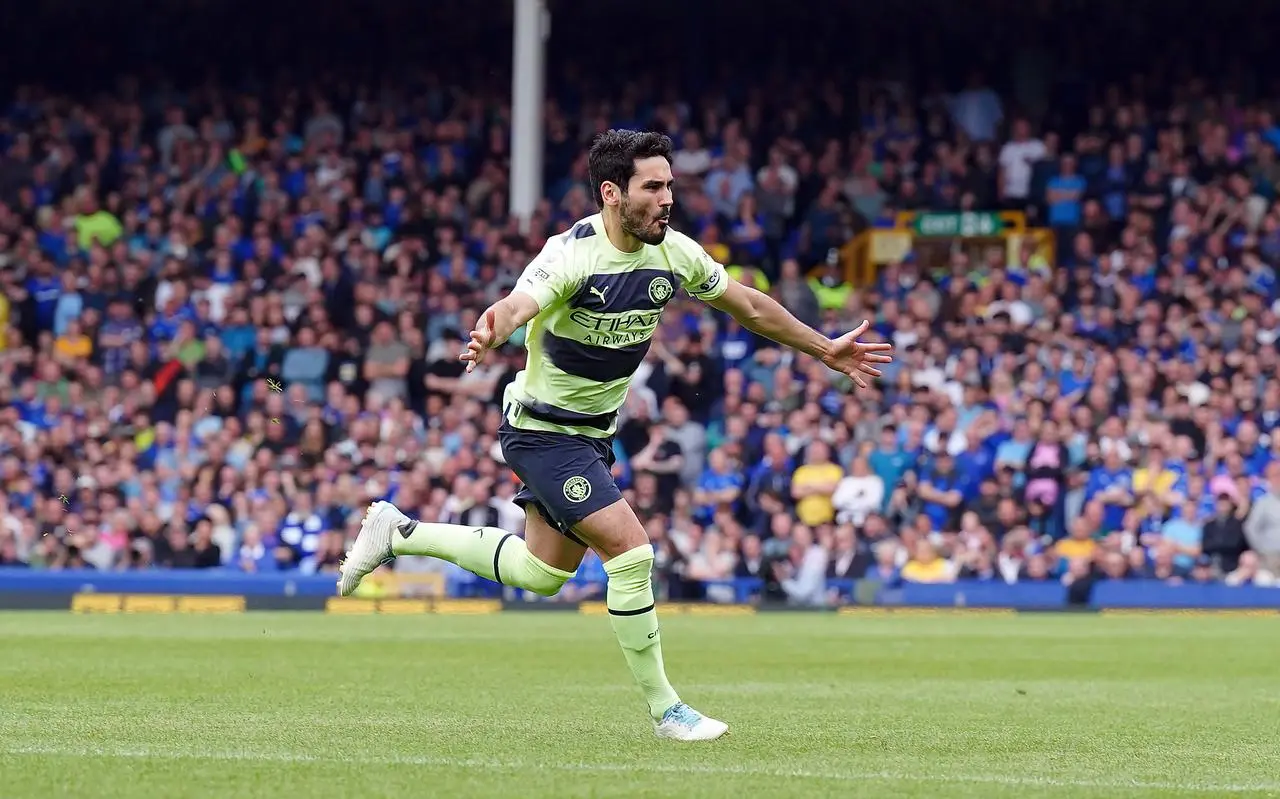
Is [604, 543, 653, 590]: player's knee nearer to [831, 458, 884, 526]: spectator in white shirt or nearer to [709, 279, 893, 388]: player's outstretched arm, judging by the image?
[709, 279, 893, 388]: player's outstretched arm

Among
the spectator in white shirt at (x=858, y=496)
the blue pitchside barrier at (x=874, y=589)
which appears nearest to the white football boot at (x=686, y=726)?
the blue pitchside barrier at (x=874, y=589)

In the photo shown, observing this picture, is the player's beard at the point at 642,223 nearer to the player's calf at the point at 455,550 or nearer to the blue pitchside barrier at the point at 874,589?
the player's calf at the point at 455,550

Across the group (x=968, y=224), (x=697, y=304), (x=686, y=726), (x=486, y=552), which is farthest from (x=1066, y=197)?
(x=686, y=726)

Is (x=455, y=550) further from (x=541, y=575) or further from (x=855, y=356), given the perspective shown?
(x=855, y=356)

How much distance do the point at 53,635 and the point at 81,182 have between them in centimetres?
1331

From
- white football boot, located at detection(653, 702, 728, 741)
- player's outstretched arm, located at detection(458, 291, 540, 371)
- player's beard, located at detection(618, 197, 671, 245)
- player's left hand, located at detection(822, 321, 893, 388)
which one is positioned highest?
player's beard, located at detection(618, 197, 671, 245)

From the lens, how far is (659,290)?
309 inches

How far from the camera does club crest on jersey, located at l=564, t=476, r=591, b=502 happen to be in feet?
25.4

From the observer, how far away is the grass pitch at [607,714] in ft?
20.4

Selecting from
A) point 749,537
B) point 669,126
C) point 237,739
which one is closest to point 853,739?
point 237,739

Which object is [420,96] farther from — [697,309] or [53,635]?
[53,635]

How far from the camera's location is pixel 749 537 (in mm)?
20062

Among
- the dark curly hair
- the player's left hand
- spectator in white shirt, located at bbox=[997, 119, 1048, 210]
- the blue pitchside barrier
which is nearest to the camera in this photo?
the dark curly hair

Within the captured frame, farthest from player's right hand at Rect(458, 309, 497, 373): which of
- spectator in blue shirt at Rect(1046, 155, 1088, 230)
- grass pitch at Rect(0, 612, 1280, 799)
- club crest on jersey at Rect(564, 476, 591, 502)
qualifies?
spectator in blue shirt at Rect(1046, 155, 1088, 230)
